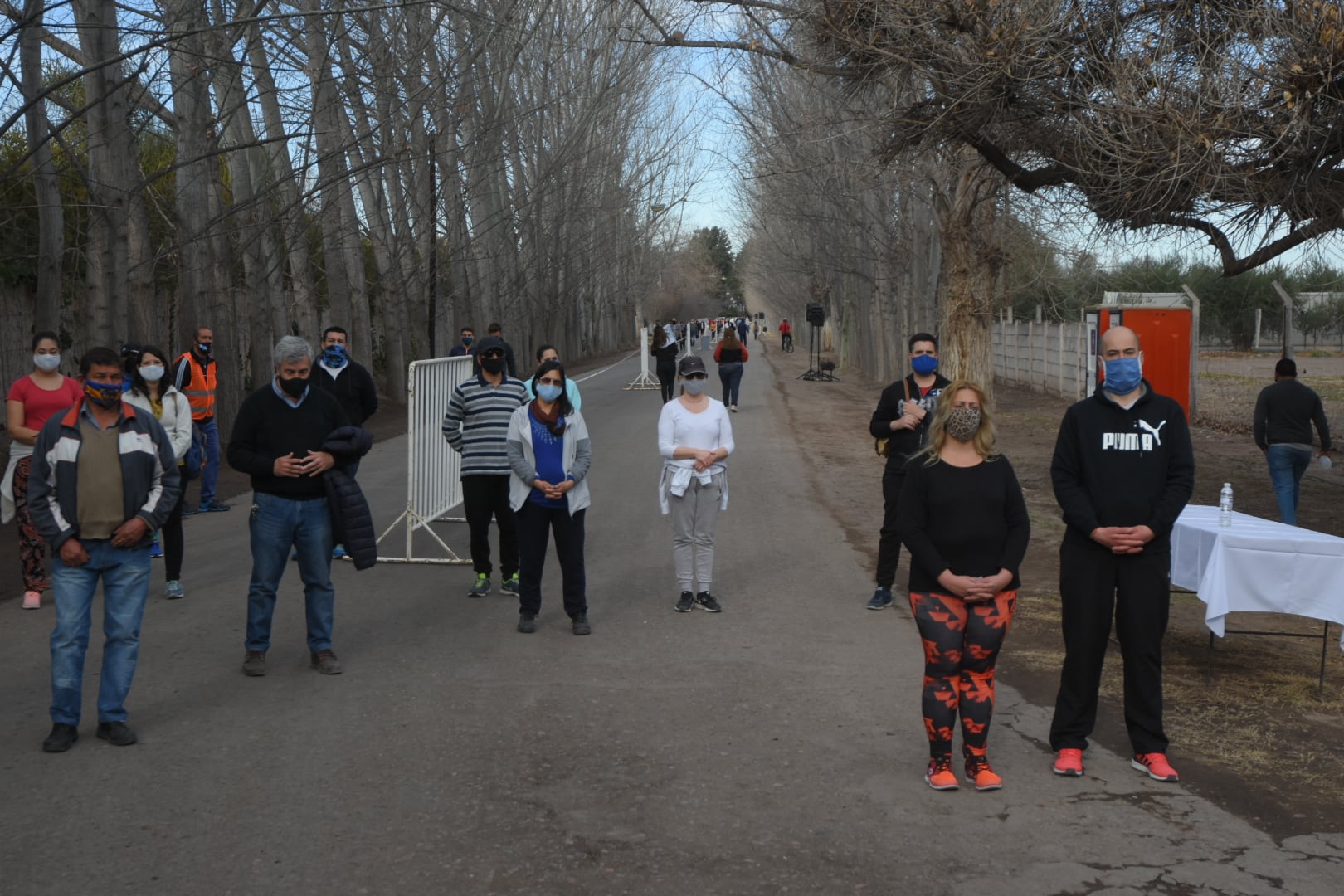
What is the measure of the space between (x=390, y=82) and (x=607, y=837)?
17938 millimetres

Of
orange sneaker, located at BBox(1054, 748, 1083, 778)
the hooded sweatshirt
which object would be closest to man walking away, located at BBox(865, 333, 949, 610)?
the hooded sweatshirt

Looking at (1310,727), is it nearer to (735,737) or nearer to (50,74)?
(735,737)

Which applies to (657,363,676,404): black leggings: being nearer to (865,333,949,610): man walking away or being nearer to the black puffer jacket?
(865,333,949,610): man walking away

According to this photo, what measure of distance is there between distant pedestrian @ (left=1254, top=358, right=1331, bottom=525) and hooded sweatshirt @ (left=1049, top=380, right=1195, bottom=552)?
6.53m

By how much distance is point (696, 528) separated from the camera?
29.0 ft

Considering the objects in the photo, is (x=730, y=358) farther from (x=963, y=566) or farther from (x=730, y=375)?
Result: (x=963, y=566)

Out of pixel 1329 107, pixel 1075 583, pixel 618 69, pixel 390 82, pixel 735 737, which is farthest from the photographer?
pixel 618 69

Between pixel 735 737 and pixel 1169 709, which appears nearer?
pixel 735 737

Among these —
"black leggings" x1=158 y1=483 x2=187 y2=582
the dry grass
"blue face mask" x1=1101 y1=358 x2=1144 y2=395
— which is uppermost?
"blue face mask" x1=1101 y1=358 x2=1144 y2=395

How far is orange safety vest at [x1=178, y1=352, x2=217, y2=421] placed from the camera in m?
12.6

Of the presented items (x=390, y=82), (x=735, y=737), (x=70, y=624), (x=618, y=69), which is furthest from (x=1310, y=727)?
(x=618, y=69)

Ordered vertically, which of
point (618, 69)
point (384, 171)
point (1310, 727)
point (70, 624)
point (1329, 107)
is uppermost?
point (618, 69)

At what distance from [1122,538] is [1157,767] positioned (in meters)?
0.99

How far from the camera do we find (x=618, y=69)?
36875 mm
